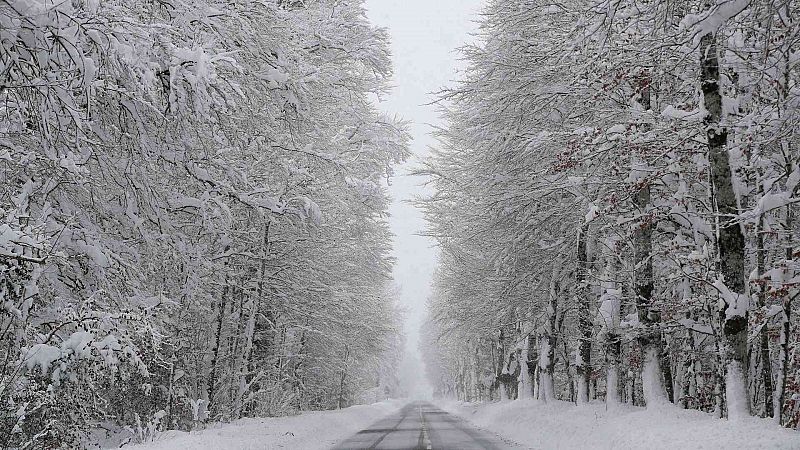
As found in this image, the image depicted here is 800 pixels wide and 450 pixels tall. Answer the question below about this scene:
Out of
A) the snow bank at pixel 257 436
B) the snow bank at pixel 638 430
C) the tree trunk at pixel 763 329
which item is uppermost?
the tree trunk at pixel 763 329

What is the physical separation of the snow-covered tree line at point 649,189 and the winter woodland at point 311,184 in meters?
0.07

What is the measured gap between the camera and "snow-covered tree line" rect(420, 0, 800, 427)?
787 cm

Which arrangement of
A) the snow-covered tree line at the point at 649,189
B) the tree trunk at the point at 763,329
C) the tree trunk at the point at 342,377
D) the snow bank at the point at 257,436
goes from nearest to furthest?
the snow-covered tree line at the point at 649,189 < the tree trunk at the point at 763,329 < the snow bank at the point at 257,436 < the tree trunk at the point at 342,377

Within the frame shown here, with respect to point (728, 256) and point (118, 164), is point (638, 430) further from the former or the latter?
point (118, 164)

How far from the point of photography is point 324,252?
65.0ft

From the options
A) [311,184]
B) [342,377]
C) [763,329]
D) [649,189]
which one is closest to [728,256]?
[763,329]

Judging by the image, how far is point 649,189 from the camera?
13055 millimetres

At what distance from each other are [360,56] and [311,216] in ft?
13.0

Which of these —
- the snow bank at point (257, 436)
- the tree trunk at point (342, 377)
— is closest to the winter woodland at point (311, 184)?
the snow bank at point (257, 436)

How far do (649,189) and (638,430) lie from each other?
4955 mm

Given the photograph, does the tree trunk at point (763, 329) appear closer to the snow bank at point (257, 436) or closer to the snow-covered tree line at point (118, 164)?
the snow-covered tree line at point (118, 164)

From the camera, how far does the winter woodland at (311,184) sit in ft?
19.9

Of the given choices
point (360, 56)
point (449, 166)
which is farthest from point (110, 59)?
point (449, 166)

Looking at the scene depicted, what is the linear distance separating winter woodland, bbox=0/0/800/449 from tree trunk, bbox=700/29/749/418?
0.13 ft
